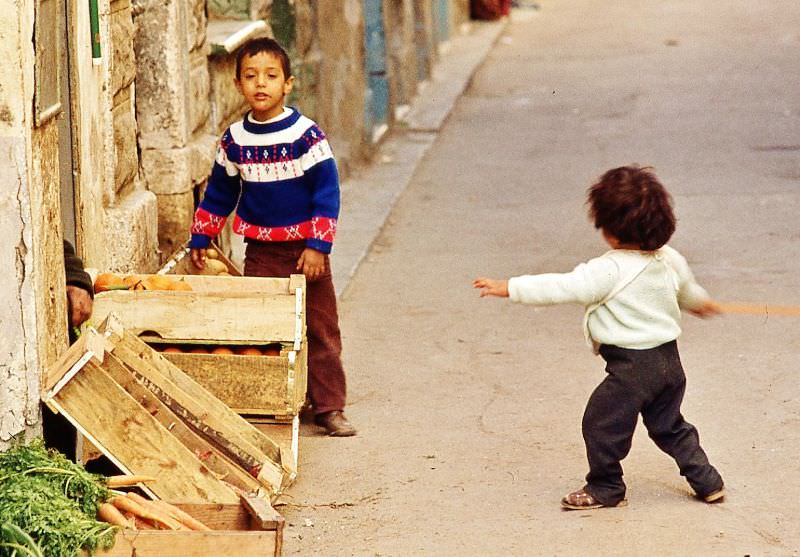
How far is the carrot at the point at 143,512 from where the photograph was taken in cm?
434

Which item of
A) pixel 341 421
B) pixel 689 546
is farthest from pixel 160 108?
pixel 689 546

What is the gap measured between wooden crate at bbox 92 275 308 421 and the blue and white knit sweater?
39cm

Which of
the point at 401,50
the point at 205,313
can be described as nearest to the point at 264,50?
the point at 205,313

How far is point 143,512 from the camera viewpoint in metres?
4.36

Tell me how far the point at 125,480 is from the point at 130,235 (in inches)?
77.7

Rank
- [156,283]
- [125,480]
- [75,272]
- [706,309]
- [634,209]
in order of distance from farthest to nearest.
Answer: [156,283], [75,272], [706,309], [634,209], [125,480]

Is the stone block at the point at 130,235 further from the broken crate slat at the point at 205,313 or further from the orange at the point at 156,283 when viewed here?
the broken crate slat at the point at 205,313

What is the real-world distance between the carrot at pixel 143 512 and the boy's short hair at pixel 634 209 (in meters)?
1.62

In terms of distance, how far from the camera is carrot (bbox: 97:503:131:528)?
4.29m

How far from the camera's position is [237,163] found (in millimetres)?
5758

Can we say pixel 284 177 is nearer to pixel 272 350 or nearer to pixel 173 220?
pixel 272 350

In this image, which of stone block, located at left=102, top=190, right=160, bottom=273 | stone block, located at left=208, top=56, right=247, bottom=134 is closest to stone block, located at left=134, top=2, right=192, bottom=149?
stone block, located at left=102, top=190, right=160, bottom=273

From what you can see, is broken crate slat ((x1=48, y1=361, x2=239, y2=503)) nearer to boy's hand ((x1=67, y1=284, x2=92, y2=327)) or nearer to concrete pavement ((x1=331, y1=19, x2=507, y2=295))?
boy's hand ((x1=67, y1=284, x2=92, y2=327))

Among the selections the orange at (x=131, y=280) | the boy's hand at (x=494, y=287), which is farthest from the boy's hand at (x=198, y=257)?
the boy's hand at (x=494, y=287)
